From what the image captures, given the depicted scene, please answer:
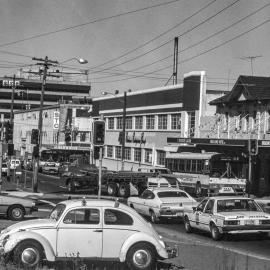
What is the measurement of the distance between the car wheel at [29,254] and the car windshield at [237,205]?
341 inches

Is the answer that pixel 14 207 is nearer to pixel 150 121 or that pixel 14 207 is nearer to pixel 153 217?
pixel 153 217

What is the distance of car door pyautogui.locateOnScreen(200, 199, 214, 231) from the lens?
65.9 feet

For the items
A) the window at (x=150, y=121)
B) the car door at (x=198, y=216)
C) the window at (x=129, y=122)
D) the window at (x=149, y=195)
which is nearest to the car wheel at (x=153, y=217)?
the window at (x=149, y=195)

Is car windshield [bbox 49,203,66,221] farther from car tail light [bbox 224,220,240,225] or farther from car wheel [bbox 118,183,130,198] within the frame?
car wheel [bbox 118,183,130,198]

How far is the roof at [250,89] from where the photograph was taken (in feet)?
154

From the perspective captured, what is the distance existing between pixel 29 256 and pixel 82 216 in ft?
4.66

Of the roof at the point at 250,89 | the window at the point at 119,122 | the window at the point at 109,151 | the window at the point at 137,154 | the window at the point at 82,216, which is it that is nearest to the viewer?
the window at the point at 82,216

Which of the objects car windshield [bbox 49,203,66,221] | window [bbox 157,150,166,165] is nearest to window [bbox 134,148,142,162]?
window [bbox 157,150,166,165]

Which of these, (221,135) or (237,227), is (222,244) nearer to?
(237,227)

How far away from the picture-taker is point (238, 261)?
595 inches

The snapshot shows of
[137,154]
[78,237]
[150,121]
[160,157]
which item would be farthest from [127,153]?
[78,237]

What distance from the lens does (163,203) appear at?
82.1 ft

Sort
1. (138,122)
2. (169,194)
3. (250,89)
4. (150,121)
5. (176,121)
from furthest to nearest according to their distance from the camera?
1. (138,122)
2. (150,121)
3. (176,121)
4. (250,89)
5. (169,194)

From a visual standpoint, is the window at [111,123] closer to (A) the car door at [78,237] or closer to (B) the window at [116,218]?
(B) the window at [116,218]
